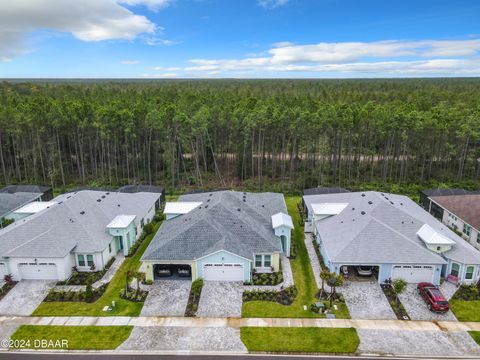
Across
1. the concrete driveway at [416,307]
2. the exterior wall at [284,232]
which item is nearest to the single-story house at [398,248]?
the concrete driveway at [416,307]

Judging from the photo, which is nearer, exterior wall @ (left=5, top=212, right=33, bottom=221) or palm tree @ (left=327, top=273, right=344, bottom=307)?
palm tree @ (left=327, top=273, right=344, bottom=307)

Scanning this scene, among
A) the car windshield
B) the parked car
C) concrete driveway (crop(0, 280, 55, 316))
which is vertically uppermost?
the car windshield

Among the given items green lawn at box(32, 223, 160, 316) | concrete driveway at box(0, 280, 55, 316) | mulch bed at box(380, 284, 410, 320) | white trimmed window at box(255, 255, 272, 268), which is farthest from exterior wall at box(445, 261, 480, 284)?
concrete driveway at box(0, 280, 55, 316)

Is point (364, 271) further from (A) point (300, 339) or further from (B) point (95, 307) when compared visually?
(B) point (95, 307)

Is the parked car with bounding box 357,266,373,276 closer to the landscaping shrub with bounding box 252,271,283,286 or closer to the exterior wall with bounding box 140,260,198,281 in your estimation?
the landscaping shrub with bounding box 252,271,283,286

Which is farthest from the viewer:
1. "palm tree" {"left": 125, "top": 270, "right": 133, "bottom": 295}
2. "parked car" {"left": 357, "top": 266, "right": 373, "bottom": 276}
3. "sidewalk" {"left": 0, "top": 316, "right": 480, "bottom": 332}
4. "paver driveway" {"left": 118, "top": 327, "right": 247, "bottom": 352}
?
"parked car" {"left": 357, "top": 266, "right": 373, "bottom": 276}

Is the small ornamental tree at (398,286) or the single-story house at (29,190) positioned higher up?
the single-story house at (29,190)

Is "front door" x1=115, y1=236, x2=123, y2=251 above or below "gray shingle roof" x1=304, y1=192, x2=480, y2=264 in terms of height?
below

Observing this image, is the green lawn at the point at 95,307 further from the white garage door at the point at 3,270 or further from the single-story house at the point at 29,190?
the single-story house at the point at 29,190
